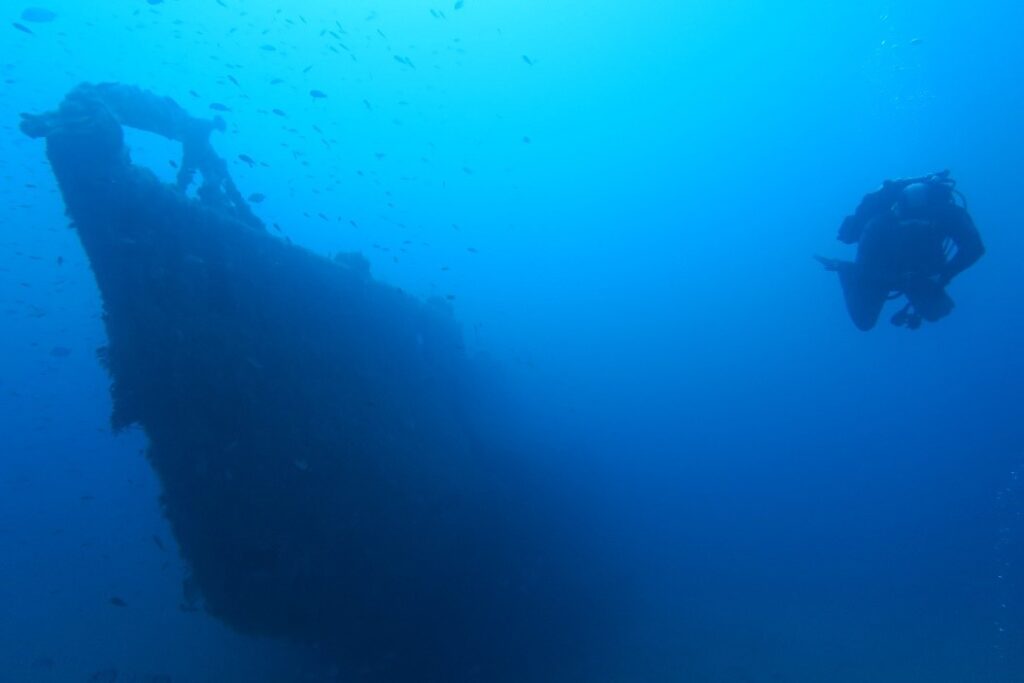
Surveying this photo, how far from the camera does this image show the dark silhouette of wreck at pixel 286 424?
6984 mm

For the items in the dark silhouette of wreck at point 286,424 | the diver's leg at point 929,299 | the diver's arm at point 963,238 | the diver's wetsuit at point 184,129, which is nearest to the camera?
the diver's arm at point 963,238

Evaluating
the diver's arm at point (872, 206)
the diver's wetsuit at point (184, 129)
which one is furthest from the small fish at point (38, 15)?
the diver's arm at point (872, 206)

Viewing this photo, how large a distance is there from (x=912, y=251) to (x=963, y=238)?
463 mm

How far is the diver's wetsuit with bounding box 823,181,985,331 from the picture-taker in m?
6.08

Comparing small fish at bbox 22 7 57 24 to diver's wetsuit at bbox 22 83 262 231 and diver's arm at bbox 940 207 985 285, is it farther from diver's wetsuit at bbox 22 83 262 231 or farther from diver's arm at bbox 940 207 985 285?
diver's arm at bbox 940 207 985 285

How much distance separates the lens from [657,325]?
71.1 metres

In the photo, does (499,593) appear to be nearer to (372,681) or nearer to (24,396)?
(372,681)

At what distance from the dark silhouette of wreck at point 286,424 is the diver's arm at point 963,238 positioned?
722 centimetres

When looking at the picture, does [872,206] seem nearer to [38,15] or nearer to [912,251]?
[912,251]

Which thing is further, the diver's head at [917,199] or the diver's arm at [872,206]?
the diver's arm at [872,206]

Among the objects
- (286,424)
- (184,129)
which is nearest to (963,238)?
(286,424)

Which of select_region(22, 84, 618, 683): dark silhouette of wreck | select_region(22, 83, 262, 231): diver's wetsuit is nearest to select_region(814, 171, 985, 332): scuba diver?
select_region(22, 84, 618, 683): dark silhouette of wreck

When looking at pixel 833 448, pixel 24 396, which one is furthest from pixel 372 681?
pixel 24 396

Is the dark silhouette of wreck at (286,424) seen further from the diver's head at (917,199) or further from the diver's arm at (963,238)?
the diver's arm at (963,238)
